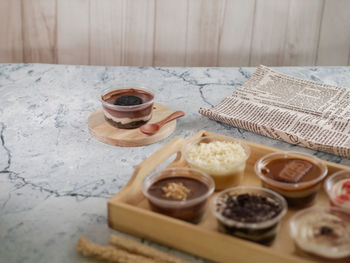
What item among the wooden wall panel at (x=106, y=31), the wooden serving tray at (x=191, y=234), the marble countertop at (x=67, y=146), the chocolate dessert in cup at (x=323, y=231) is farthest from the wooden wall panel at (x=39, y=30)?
the chocolate dessert in cup at (x=323, y=231)

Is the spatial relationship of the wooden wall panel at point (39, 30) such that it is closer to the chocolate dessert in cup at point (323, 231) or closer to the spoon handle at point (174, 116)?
the spoon handle at point (174, 116)

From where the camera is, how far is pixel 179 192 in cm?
115

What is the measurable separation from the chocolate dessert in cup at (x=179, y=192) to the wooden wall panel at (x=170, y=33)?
4.78ft

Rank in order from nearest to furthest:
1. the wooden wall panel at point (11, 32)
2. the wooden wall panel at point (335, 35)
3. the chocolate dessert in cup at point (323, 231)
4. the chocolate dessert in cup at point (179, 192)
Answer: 1. the chocolate dessert in cup at point (323, 231)
2. the chocolate dessert in cup at point (179, 192)
3. the wooden wall panel at point (11, 32)
4. the wooden wall panel at point (335, 35)

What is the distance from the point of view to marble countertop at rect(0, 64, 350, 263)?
3.84 ft

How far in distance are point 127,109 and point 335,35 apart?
151 centimetres

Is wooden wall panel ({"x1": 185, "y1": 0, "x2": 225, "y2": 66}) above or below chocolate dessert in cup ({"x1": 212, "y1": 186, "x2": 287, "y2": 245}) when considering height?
above

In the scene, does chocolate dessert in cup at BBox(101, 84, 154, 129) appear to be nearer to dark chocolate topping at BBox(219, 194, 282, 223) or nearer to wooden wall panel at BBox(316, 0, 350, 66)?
dark chocolate topping at BBox(219, 194, 282, 223)

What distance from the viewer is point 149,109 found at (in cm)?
165

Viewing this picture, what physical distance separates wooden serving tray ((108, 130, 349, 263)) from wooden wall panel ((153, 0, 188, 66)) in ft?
4.69

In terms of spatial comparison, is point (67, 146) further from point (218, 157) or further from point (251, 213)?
point (251, 213)

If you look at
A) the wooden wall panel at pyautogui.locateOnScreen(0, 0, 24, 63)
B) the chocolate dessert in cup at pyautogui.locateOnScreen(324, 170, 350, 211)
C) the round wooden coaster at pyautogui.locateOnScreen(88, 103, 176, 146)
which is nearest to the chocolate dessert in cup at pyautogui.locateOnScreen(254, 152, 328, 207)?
the chocolate dessert in cup at pyautogui.locateOnScreen(324, 170, 350, 211)

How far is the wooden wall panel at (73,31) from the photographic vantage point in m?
2.48

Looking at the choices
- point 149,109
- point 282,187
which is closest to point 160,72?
point 149,109
